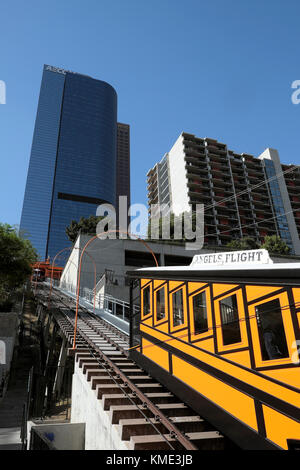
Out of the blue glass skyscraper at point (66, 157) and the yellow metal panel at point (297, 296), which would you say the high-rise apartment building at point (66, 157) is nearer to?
the blue glass skyscraper at point (66, 157)

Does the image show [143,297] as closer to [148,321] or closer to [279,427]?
[148,321]

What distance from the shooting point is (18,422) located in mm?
13445

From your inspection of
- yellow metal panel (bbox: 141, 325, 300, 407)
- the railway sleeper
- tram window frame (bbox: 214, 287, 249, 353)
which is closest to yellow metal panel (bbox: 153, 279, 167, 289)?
yellow metal panel (bbox: 141, 325, 300, 407)

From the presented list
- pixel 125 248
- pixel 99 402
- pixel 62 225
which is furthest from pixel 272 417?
pixel 62 225

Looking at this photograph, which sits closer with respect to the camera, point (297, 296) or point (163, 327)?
point (297, 296)

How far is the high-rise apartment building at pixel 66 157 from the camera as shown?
148625 mm

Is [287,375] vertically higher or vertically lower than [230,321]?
lower

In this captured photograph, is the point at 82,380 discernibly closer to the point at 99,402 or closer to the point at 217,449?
the point at 99,402

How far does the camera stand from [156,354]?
7660 millimetres

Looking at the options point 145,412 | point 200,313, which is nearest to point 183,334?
point 200,313

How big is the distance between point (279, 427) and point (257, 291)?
1.91 metres

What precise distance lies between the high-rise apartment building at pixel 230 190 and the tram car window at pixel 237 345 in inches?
2678

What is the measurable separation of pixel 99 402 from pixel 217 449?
2808 mm

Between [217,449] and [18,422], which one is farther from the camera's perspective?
[18,422]
